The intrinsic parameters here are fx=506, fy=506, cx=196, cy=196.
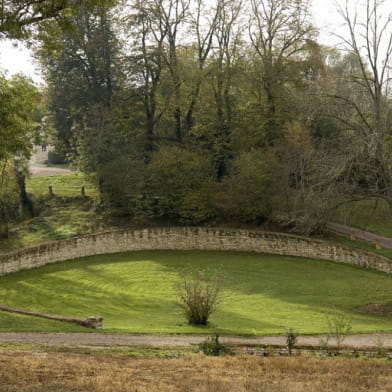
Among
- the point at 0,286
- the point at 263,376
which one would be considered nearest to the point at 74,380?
the point at 263,376

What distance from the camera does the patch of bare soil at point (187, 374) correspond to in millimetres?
9133

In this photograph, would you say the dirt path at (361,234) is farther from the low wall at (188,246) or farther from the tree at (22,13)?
the tree at (22,13)

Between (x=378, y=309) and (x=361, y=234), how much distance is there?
11.8 metres

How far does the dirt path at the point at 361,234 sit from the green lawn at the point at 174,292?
122 inches

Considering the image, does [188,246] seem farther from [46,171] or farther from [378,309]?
[46,171]

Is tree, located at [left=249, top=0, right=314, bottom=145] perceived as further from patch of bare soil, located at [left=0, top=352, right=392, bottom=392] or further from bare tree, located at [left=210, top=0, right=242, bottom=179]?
patch of bare soil, located at [left=0, top=352, right=392, bottom=392]

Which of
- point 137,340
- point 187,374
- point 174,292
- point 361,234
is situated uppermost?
point 361,234

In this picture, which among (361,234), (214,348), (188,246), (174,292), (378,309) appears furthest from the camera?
(188,246)

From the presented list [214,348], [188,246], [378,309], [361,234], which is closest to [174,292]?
[378,309]

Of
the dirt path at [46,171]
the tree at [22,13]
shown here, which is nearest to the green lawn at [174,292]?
the tree at [22,13]

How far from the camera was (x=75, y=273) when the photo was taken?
2672 cm

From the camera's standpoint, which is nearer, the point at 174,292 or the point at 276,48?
the point at 174,292

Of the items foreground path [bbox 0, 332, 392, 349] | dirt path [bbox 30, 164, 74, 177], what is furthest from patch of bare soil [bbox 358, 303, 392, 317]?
dirt path [bbox 30, 164, 74, 177]

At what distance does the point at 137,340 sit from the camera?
46.0ft
